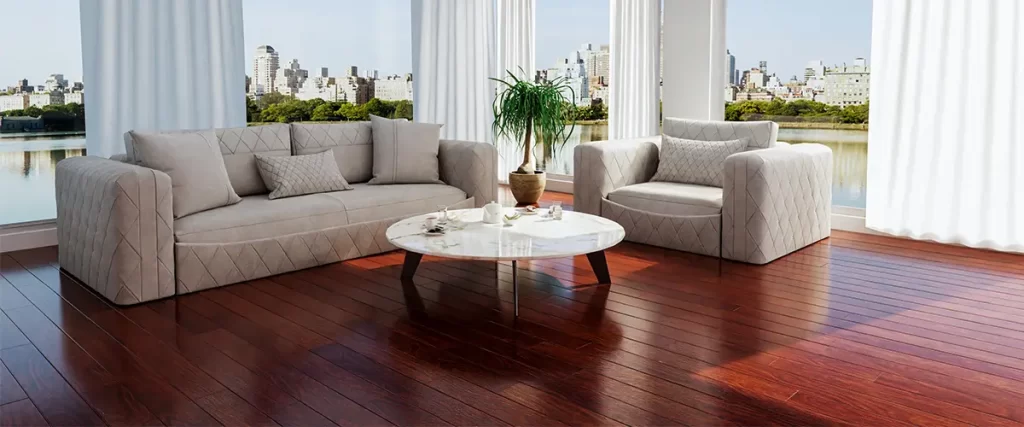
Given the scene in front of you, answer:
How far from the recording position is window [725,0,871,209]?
543 cm

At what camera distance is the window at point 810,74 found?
5.43 meters

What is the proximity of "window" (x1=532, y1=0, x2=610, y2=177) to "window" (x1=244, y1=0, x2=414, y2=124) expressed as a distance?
131 centimetres

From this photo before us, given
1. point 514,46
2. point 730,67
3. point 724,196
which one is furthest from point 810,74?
point 514,46

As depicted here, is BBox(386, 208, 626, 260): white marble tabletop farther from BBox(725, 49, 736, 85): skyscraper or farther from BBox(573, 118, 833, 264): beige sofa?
BBox(725, 49, 736, 85): skyscraper

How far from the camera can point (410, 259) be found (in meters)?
4.22

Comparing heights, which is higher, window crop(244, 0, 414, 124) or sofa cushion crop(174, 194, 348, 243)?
window crop(244, 0, 414, 124)

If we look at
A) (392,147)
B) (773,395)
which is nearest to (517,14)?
(392,147)

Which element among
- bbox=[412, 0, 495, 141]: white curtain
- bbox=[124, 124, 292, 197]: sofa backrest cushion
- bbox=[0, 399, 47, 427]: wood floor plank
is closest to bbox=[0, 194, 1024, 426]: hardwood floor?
bbox=[0, 399, 47, 427]: wood floor plank

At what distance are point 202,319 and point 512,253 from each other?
4.62 feet

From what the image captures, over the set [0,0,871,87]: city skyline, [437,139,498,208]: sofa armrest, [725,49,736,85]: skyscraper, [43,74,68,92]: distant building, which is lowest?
[437,139,498,208]: sofa armrest

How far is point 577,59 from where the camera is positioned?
7477mm

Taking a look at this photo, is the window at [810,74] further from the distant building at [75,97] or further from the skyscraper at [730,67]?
the distant building at [75,97]

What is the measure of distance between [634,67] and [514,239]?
3.39 meters

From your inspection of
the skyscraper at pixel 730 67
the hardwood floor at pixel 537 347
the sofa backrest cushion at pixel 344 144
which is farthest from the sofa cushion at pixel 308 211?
the skyscraper at pixel 730 67
